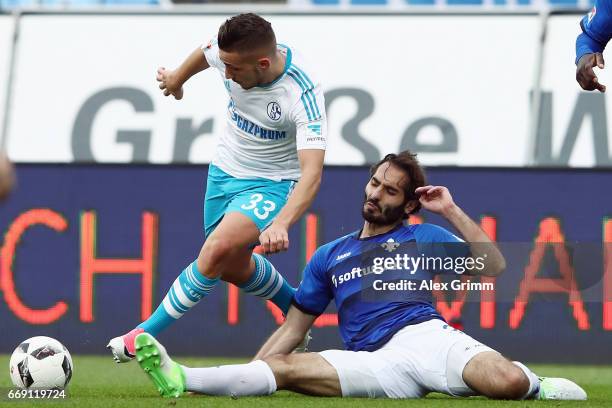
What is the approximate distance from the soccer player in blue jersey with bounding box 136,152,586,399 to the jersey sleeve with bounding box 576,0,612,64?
93 centimetres

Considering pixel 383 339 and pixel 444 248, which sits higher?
pixel 444 248

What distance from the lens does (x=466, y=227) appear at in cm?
631

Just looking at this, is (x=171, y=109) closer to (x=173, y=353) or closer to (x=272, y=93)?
(x=173, y=353)

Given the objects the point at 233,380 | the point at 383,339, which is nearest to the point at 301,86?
the point at 383,339

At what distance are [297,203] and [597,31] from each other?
161cm

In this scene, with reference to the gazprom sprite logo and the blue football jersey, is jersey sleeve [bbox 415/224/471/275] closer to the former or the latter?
the blue football jersey

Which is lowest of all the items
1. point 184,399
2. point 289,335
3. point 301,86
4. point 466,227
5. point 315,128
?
point 184,399

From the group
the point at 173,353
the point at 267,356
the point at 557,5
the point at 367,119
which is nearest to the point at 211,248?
the point at 267,356

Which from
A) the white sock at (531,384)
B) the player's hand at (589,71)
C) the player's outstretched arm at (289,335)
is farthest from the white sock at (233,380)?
the player's hand at (589,71)

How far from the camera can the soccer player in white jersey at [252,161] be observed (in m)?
6.70

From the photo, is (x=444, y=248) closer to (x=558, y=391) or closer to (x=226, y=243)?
(x=558, y=391)

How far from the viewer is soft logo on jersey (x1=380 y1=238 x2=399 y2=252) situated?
6.54m

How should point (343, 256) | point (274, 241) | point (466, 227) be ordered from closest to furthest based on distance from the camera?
point (274, 241) → point (466, 227) → point (343, 256)

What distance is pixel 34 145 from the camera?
12609mm
